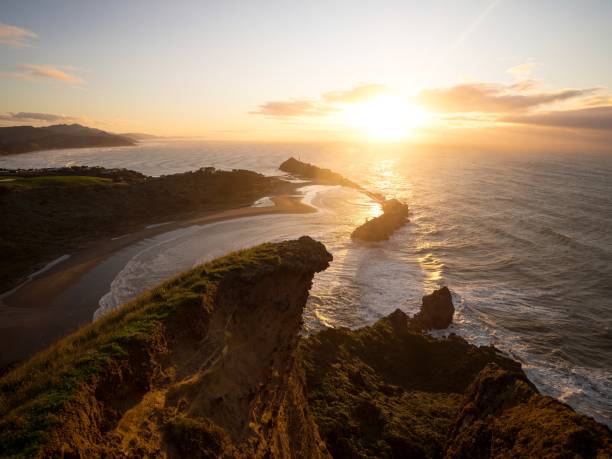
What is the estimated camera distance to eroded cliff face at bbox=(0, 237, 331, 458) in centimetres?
725

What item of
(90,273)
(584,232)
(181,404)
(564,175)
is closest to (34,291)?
(90,273)

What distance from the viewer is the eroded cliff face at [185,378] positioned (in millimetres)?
7250

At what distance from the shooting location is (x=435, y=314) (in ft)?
82.4

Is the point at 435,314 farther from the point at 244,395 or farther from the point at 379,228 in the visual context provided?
the point at 379,228

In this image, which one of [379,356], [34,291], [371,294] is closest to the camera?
[379,356]

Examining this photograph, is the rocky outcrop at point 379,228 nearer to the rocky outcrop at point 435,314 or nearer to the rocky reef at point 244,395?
the rocky outcrop at point 435,314

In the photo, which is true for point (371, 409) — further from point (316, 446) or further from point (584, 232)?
point (584, 232)

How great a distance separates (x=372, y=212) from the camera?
63875 millimetres

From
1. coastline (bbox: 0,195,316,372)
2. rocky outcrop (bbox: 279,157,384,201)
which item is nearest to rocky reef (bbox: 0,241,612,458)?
coastline (bbox: 0,195,316,372)

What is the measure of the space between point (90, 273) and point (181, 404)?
28549 mm

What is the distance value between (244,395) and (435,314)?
18332 millimetres

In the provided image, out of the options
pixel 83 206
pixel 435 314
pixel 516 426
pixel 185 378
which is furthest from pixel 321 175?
pixel 185 378

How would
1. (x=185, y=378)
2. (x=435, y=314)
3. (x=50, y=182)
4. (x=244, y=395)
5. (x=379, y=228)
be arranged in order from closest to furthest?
1. (x=185, y=378)
2. (x=244, y=395)
3. (x=435, y=314)
4. (x=379, y=228)
5. (x=50, y=182)

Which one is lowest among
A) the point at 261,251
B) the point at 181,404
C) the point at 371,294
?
the point at 371,294
